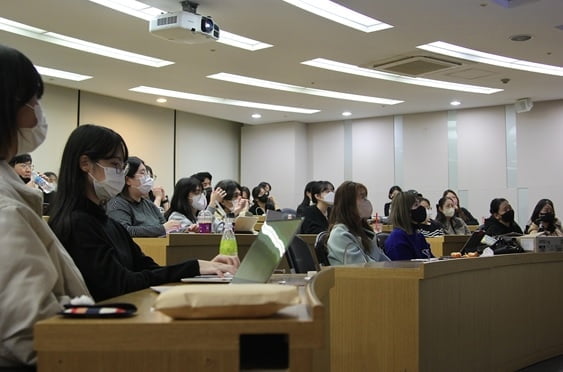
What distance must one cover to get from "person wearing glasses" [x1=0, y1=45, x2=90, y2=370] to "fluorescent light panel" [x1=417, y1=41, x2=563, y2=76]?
6831mm

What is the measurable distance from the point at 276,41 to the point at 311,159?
6657mm

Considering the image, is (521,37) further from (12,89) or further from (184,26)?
(12,89)

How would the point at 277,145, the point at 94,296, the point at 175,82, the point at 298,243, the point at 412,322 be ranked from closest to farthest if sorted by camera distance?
1. the point at 94,296
2. the point at 412,322
3. the point at 298,243
4. the point at 175,82
5. the point at 277,145

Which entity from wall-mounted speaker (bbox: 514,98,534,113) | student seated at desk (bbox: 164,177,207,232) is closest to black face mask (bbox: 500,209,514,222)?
student seated at desk (bbox: 164,177,207,232)

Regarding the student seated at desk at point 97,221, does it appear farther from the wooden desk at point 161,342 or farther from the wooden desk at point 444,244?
the wooden desk at point 444,244

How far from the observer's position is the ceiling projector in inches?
237

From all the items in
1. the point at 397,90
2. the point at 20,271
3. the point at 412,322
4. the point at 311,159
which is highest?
the point at 397,90

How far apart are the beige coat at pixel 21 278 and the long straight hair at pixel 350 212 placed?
9.24ft

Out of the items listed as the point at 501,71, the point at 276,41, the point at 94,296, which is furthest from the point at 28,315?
the point at 501,71

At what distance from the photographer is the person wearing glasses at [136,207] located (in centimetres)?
399

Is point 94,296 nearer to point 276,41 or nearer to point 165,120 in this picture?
point 276,41

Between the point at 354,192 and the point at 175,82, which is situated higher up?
the point at 175,82

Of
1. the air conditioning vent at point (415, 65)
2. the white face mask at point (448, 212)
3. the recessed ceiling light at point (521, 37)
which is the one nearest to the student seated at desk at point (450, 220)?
the white face mask at point (448, 212)

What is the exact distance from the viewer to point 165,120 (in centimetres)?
1230
